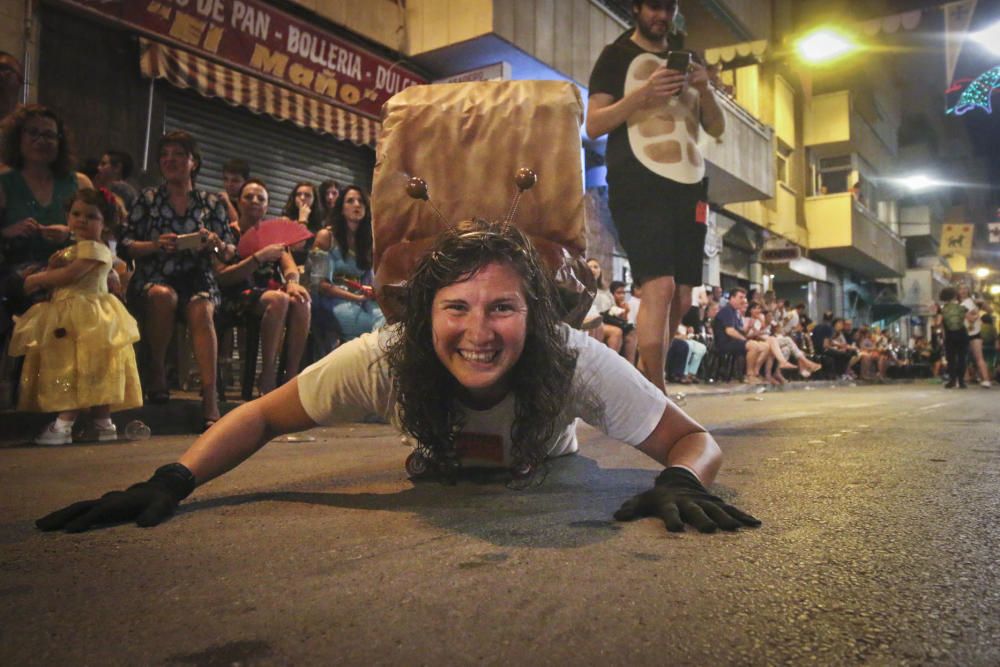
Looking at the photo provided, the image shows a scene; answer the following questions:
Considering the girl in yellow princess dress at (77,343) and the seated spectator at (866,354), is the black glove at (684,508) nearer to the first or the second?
the girl in yellow princess dress at (77,343)

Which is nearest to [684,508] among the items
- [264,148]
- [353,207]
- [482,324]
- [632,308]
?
[482,324]

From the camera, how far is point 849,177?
22.5 metres

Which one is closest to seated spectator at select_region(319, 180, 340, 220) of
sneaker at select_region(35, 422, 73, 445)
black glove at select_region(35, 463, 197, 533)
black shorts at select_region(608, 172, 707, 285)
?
sneaker at select_region(35, 422, 73, 445)

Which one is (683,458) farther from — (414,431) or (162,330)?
(162,330)

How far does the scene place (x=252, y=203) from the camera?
4.88 m

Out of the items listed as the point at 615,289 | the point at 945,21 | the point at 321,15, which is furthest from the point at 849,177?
the point at 321,15

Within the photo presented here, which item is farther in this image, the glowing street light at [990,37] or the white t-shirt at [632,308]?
the glowing street light at [990,37]

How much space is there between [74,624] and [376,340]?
107 cm

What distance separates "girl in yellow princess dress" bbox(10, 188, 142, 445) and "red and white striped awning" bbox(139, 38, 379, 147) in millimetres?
3509

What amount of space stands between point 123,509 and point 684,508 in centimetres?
128

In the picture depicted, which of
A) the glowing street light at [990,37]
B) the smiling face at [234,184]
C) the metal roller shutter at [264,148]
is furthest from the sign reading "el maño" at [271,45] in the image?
the glowing street light at [990,37]

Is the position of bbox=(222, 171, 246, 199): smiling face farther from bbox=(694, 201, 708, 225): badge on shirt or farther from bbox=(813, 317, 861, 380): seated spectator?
bbox=(813, 317, 861, 380): seated spectator

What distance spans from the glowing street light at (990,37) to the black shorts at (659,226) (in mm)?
11191

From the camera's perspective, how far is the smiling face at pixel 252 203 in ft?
16.0
